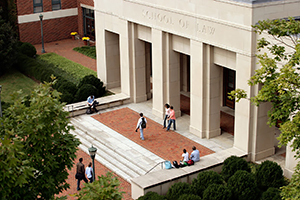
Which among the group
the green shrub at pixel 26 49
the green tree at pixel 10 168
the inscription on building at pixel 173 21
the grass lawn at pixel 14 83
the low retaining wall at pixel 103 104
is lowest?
the grass lawn at pixel 14 83

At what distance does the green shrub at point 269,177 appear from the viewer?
798 inches

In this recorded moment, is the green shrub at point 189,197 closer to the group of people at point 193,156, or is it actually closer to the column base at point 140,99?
the group of people at point 193,156

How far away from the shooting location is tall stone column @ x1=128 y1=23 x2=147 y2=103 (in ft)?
101

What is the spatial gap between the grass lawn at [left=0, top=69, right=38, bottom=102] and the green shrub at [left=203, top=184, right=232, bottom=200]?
20.9 metres

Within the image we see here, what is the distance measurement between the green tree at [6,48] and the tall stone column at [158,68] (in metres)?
15.8

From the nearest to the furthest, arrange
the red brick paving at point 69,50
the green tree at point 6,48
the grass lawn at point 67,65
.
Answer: the grass lawn at point 67,65 < the green tree at point 6,48 < the red brick paving at point 69,50

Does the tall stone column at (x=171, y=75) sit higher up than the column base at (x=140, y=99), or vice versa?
the tall stone column at (x=171, y=75)

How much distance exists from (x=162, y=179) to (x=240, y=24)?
7945mm

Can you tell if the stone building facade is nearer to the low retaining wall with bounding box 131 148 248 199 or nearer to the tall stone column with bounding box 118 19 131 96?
the tall stone column with bounding box 118 19 131 96

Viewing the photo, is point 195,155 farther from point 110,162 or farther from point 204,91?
point 110,162

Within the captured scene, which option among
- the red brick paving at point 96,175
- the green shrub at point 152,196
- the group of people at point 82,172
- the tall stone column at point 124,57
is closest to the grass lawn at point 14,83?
the tall stone column at point 124,57

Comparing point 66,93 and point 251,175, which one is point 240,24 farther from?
point 66,93

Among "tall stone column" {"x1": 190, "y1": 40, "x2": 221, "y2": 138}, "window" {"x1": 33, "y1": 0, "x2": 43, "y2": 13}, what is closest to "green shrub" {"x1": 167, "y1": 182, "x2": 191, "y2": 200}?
"tall stone column" {"x1": 190, "y1": 40, "x2": 221, "y2": 138}

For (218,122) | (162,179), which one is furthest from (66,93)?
(162,179)
